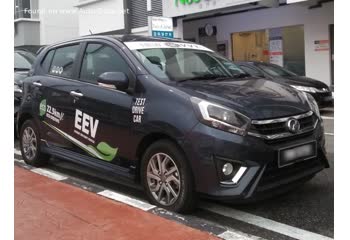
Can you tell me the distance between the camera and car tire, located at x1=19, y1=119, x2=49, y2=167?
6414 mm

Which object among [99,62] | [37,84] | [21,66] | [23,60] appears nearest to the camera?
[99,62]

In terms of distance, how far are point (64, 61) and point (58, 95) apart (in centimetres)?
52

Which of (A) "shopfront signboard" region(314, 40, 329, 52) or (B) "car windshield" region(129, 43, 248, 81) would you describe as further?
(A) "shopfront signboard" region(314, 40, 329, 52)

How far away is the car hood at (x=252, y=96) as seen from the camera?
418cm

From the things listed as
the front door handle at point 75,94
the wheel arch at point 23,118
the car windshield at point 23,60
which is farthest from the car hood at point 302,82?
the front door handle at point 75,94

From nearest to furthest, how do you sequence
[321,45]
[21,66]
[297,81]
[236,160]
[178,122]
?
[236,160], [178,122], [21,66], [297,81], [321,45]

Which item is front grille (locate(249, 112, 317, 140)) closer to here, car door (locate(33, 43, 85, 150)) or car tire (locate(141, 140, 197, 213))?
car tire (locate(141, 140, 197, 213))

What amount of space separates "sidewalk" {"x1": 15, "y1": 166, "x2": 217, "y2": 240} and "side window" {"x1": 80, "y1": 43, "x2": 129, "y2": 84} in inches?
52.1

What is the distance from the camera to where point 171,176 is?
4410 millimetres

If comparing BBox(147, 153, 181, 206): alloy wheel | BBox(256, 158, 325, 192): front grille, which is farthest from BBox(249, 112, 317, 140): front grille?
BBox(147, 153, 181, 206): alloy wheel

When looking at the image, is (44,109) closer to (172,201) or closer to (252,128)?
(172,201)

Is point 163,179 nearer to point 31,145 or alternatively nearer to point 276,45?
point 31,145

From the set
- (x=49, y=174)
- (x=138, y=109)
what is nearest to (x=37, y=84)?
(x=49, y=174)

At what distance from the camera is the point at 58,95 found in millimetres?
5840
